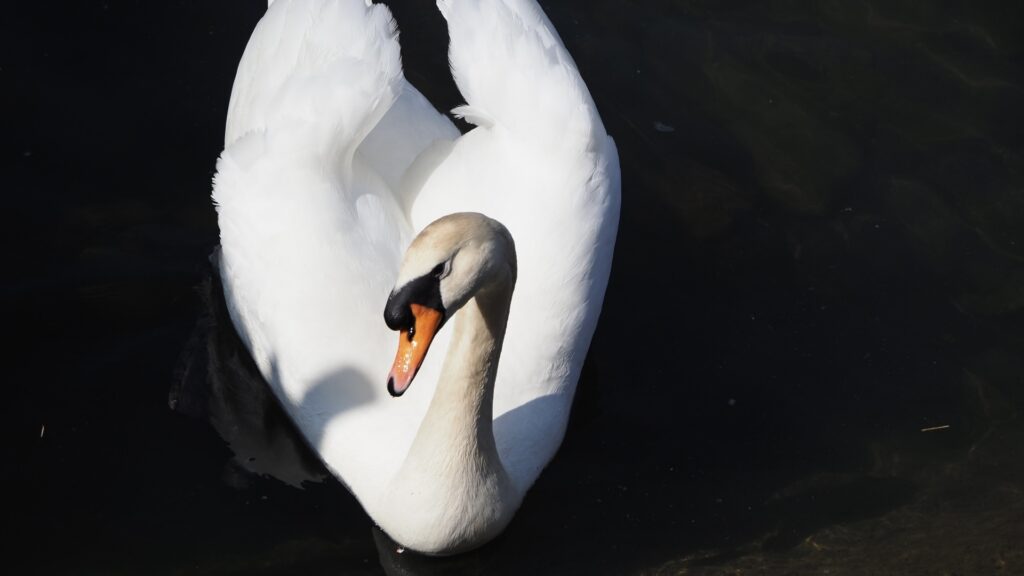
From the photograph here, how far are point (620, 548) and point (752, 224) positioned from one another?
8.63 ft

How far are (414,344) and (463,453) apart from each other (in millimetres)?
953


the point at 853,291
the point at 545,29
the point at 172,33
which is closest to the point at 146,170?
the point at 172,33

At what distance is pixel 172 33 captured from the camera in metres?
8.69

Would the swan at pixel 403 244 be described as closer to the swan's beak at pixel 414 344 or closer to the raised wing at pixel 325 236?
the raised wing at pixel 325 236

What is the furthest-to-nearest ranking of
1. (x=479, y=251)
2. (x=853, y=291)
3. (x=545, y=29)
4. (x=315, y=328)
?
(x=853, y=291)
(x=545, y=29)
(x=315, y=328)
(x=479, y=251)

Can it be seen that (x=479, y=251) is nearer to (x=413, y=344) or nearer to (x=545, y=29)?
(x=413, y=344)

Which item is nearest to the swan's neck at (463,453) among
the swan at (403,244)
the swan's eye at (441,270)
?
the swan at (403,244)

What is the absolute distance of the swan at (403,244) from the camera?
6035 mm

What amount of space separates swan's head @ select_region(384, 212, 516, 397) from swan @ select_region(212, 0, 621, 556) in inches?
26.8

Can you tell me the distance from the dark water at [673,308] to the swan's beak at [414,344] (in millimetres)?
1480

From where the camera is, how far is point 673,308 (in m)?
7.61

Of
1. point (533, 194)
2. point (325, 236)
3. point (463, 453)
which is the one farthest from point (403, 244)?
point (463, 453)

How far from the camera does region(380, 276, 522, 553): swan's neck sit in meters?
5.36

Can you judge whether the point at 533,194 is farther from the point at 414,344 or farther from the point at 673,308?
the point at 414,344
